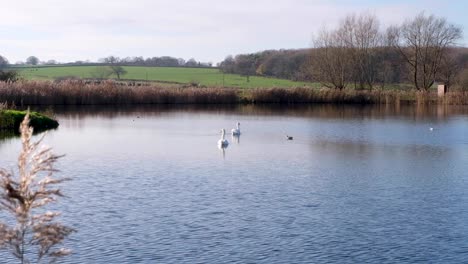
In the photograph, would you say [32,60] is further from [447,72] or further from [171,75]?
[447,72]

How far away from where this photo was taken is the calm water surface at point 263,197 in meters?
9.79

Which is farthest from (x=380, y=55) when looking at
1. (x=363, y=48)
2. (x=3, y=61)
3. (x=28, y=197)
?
(x=28, y=197)

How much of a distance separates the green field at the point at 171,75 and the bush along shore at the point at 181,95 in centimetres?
1110

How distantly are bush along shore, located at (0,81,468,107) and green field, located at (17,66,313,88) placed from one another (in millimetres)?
11098

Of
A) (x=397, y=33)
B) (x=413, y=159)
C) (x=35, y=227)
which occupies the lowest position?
(x=413, y=159)

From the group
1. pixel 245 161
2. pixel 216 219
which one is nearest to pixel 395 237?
pixel 216 219

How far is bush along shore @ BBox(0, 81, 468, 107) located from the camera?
39875 millimetres

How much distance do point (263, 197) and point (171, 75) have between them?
5998 cm

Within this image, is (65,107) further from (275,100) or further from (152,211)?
(152,211)

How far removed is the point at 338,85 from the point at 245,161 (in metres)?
38.7

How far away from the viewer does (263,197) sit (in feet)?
44.1

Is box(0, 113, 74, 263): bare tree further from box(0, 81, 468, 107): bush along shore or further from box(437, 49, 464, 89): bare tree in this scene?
box(437, 49, 464, 89): bare tree

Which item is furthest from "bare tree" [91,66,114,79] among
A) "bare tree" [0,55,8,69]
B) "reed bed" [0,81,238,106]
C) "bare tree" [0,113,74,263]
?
"bare tree" [0,113,74,263]

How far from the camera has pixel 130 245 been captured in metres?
9.91
